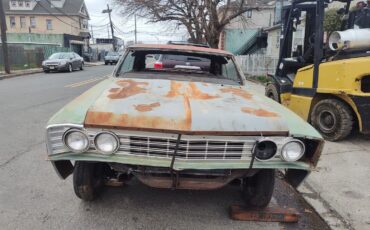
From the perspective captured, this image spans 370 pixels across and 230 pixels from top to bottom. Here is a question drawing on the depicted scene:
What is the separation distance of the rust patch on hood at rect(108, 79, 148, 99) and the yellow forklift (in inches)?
144

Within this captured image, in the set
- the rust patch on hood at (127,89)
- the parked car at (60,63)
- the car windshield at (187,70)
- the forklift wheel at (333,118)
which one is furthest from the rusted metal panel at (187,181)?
the parked car at (60,63)

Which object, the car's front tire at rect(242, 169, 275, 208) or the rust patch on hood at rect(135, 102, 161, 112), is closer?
the rust patch on hood at rect(135, 102, 161, 112)

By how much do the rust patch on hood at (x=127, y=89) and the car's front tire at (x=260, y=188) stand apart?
147 centimetres

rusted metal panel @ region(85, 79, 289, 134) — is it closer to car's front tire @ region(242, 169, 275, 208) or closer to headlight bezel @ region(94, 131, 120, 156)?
headlight bezel @ region(94, 131, 120, 156)

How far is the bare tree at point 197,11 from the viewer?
83.3 feet

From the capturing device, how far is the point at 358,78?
5.72 metres

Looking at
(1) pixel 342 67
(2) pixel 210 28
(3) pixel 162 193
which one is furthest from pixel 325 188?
(2) pixel 210 28

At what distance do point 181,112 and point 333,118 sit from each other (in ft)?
14.1

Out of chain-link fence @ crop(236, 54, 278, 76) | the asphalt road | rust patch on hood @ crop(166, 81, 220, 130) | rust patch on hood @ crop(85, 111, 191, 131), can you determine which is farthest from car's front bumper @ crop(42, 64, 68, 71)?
rust patch on hood @ crop(85, 111, 191, 131)

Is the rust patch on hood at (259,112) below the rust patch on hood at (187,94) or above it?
below

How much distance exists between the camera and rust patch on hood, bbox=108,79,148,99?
3.43 metres

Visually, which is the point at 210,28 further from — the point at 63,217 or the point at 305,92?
the point at 63,217

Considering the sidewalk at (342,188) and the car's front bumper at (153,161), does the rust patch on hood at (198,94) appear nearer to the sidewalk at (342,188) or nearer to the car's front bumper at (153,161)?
the car's front bumper at (153,161)

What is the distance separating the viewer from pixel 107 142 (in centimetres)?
286
